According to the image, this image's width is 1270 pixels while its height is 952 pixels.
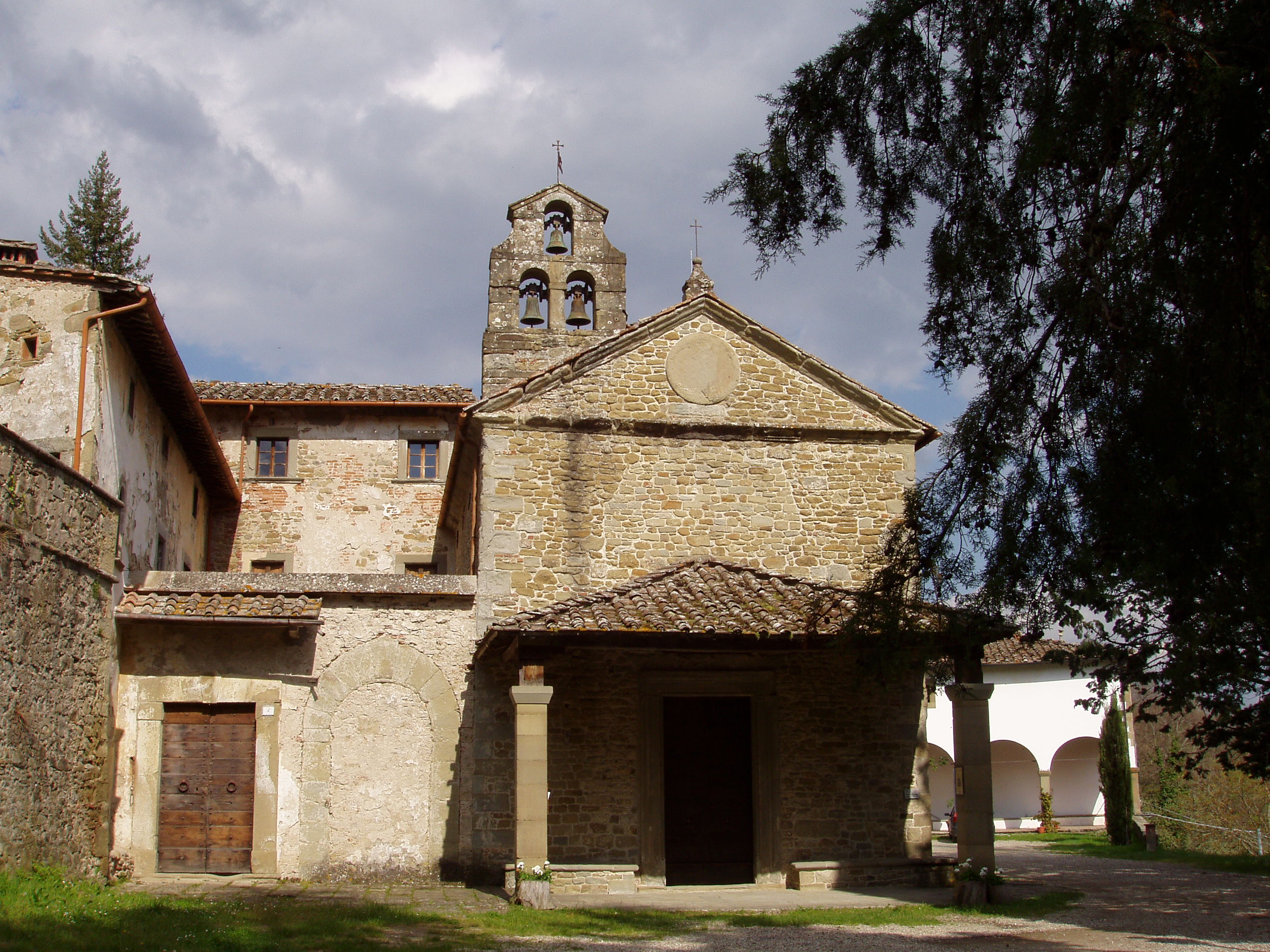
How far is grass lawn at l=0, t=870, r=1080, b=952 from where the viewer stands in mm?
7812

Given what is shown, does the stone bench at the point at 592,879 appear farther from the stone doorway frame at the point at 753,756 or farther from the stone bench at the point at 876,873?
the stone bench at the point at 876,873

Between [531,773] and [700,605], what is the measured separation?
2.45 metres

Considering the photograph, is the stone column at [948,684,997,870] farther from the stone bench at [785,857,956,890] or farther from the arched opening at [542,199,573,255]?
the arched opening at [542,199,573,255]

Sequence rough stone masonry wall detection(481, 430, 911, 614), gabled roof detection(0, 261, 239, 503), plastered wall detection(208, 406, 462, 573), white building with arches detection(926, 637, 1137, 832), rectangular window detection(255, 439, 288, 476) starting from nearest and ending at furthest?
1. gabled roof detection(0, 261, 239, 503)
2. rough stone masonry wall detection(481, 430, 911, 614)
3. plastered wall detection(208, 406, 462, 573)
4. rectangular window detection(255, 439, 288, 476)
5. white building with arches detection(926, 637, 1137, 832)

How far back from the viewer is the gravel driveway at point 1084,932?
28.0ft

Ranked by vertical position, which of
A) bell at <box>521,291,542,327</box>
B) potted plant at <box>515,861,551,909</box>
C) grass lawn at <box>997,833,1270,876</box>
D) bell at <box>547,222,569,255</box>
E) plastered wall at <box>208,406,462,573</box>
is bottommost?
grass lawn at <box>997,833,1270,876</box>

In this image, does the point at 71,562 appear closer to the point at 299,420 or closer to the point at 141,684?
the point at 141,684

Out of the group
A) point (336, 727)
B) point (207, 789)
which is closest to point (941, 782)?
point (336, 727)

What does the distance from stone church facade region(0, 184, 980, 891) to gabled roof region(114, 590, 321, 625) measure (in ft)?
0.12

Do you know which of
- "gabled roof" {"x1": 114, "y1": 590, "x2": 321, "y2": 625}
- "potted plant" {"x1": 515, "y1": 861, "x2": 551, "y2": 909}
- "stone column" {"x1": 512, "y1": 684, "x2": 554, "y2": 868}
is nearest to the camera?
"potted plant" {"x1": 515, "y1": 861, "x2": 551, "y2": 909}

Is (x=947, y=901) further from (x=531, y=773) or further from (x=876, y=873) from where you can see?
(x=531, y=773)

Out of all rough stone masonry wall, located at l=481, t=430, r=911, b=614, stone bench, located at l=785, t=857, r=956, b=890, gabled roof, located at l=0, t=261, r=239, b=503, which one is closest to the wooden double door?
rough stone masonry wall, located at l=481, t=430, r=911, b=614

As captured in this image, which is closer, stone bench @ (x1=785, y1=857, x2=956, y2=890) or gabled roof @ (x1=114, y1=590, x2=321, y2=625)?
gabled roof @ (x1=114, y1=590, x2=321, y2=625)

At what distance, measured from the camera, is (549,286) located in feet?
57.0
